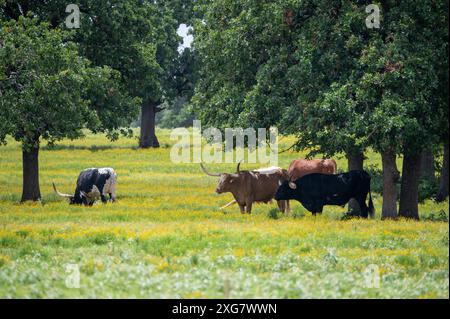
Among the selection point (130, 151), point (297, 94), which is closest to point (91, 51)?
point (297, 94)

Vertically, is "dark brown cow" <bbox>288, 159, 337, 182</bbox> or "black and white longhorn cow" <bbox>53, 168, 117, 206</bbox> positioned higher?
"dark brown cow" <bbox>288, 159, 337, 182</bbox>

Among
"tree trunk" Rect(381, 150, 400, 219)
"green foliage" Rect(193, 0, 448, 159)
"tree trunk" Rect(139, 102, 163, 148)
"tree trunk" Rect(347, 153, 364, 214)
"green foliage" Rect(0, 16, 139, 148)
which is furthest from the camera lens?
"tree trunk" Rect(139, 102, 163, 148)

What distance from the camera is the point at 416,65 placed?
2416 cm

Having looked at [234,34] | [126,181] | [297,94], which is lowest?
[126,181]

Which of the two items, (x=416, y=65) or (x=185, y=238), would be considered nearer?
(x=185, y=238)

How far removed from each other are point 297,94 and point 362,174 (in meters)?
3.31

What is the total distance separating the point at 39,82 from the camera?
29016 millimetres

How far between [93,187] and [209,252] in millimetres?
13788

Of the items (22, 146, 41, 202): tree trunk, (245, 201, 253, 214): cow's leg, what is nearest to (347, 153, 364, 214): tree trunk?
(245, 201, 253, 214): cow's leg

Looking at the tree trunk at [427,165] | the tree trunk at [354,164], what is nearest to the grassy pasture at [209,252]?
the tree trunk at [354,164]

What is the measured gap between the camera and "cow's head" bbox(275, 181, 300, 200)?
2741 centimetres

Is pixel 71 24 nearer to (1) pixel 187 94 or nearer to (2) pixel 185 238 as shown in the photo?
(2) pixel 185 238

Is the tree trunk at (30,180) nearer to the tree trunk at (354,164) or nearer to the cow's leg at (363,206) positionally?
the tree trunk at (354,164)

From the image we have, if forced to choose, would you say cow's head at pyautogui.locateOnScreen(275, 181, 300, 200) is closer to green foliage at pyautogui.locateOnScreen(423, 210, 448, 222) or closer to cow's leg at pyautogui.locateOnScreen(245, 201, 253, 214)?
cow's leg at pyautogui.locateOnScreen(245, 201, 253, 214)
